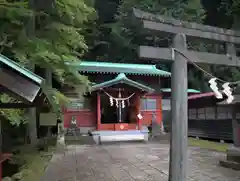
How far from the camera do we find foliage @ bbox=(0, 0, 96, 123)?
651cm

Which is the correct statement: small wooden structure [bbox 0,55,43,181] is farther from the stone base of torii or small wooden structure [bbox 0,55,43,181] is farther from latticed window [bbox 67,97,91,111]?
latticed window [bbox 67,97,91,111]

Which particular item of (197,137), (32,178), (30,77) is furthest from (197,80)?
(30,77)

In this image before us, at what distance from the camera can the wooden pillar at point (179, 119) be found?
513cm

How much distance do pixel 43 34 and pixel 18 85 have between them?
243 inches

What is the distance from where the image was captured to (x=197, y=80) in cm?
2831

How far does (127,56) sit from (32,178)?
2151cm

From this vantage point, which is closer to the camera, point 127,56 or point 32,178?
point 32,178

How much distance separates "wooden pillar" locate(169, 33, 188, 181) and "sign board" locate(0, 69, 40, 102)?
2648mm

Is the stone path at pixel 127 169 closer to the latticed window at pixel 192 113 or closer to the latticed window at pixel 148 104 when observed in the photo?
the latticed window at pixel 148 104

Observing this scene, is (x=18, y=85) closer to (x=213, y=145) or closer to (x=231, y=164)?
(x=231, y=164)

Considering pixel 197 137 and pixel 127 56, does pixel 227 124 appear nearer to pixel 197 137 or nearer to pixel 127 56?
pixel 197 137

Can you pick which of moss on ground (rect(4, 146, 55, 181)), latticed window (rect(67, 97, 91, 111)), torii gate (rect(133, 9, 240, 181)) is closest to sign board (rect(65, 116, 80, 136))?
latticed window (rect(67, 97, 91, 111))

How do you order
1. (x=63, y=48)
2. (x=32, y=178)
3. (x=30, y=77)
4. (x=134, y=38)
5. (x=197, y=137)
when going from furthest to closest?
(x=134, y=38)
(x=197, y=137)
(x=63, y=48)
(x=32, y=178)
(x=30, y=77)

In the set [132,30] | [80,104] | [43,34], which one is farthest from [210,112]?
[43,34]
